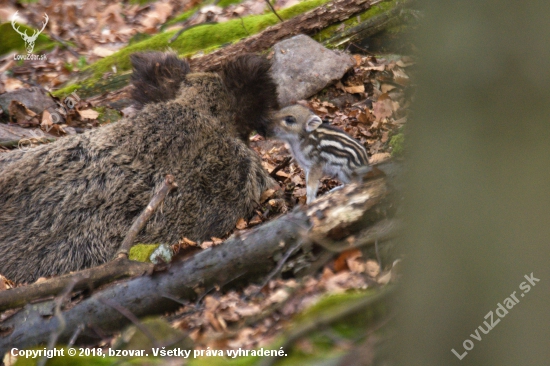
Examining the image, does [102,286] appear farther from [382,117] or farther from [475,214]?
[382,117]

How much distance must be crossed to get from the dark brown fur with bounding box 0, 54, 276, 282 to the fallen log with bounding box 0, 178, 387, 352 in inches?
60.5

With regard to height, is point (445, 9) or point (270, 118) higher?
point (445, 9)

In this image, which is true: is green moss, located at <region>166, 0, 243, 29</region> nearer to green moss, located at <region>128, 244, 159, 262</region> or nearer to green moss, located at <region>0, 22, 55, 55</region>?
green moss, located at <region>0, 22, 55, 55</region>

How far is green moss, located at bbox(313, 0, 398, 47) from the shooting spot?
431 inches

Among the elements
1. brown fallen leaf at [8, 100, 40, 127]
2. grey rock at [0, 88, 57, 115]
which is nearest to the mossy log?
grey rock at [0, 88, 57, 115]

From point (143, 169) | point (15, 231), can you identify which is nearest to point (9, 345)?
point (15, 231)

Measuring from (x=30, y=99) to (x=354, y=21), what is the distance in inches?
237

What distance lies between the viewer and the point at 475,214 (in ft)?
6.83

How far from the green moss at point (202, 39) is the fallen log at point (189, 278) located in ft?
24.8

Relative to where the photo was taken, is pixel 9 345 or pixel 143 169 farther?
pixel 143 169

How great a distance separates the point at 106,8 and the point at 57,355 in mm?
15841

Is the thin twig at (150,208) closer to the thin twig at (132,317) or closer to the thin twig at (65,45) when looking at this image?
the thin twig at (132,317)

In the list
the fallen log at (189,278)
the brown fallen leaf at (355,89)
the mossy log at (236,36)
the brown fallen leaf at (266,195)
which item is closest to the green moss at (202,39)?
the mossy log at (236,36)

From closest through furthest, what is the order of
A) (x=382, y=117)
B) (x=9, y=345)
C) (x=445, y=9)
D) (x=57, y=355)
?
(x=445, y=9) < (x=57, y=355) < (x=9, y=345) < (x=382, y=117)
